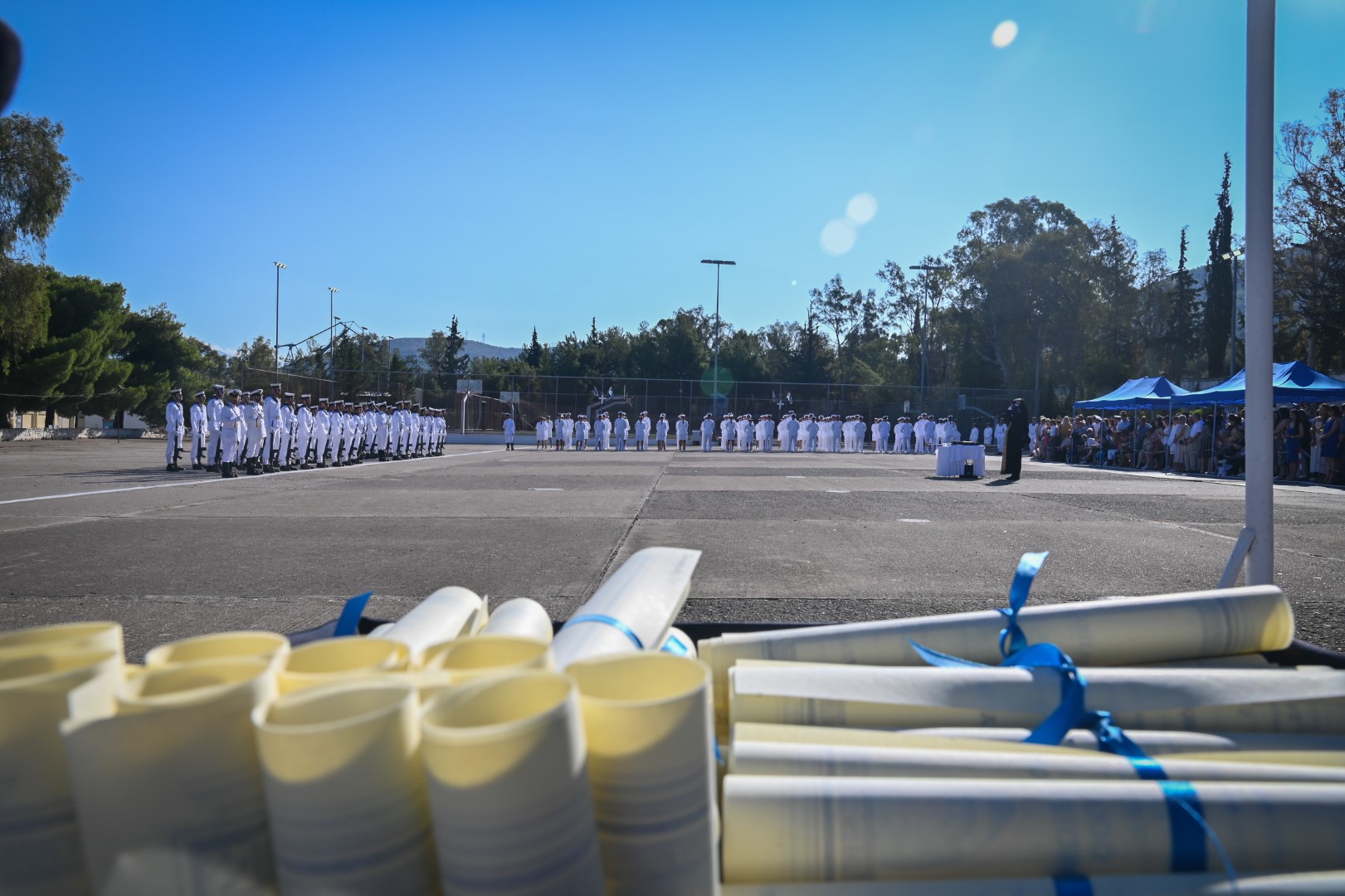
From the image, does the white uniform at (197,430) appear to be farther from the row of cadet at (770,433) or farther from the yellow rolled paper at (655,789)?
the yellow rolled paper at (655,789)

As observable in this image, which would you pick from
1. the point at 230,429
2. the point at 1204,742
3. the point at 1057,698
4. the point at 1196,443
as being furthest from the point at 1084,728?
the point at 1196,443

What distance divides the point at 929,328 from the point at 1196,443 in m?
57.4

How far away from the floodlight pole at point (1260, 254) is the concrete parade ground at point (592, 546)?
243 centimetres

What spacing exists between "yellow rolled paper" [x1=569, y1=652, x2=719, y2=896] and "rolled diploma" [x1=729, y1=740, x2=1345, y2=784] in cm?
30

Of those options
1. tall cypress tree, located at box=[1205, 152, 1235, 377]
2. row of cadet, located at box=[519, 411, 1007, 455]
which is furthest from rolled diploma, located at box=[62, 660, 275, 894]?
tall cypress tree, located at box=[1205, 152, 1235, 377]

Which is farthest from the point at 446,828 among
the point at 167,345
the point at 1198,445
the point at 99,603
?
the point at 167,345

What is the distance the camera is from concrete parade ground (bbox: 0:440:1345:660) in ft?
17.3

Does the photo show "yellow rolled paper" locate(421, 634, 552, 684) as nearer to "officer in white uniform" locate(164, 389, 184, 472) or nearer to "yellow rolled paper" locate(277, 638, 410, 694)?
"yellow rolled paper" locate(277, 638, 410, 694)

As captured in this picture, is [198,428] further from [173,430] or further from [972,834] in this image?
[972,834]

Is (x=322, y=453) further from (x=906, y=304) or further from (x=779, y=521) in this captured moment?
(x=906, y=304)

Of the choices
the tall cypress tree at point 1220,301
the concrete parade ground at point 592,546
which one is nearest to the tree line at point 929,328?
the tall cypress tree at point 1220,301

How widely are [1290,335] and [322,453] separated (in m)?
46.0

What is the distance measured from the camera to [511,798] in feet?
3.15

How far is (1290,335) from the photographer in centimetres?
4125
